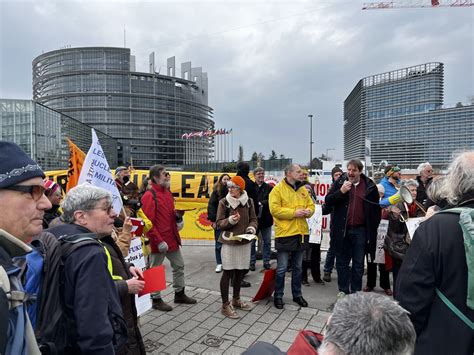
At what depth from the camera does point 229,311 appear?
13.9 ft

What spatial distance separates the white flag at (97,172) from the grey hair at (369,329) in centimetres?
282

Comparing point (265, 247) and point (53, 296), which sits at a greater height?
point (53, 296)

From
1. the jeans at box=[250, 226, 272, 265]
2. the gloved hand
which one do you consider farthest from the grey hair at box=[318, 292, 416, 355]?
the jeans at box=[250, 226, 272, 265]

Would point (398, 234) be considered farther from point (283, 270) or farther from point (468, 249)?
point (468, 249)

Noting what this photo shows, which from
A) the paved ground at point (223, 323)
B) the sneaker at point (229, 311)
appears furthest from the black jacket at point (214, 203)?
the sneaker at point (229, 311)

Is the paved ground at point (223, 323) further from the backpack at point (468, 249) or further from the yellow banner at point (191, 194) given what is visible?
the yellow banner at point (191, 194)

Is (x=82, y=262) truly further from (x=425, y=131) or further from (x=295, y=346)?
(x=425, y=131)

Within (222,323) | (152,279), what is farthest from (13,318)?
(222,323)

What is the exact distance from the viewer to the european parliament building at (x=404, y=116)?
200 ft

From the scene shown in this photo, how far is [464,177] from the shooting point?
6.01 feet

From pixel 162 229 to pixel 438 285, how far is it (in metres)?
3.51

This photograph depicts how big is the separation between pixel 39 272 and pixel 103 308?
1.27ft

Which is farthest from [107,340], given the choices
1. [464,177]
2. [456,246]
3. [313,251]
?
[313,251]

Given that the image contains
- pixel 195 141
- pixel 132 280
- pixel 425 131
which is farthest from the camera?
pixel 195 141
